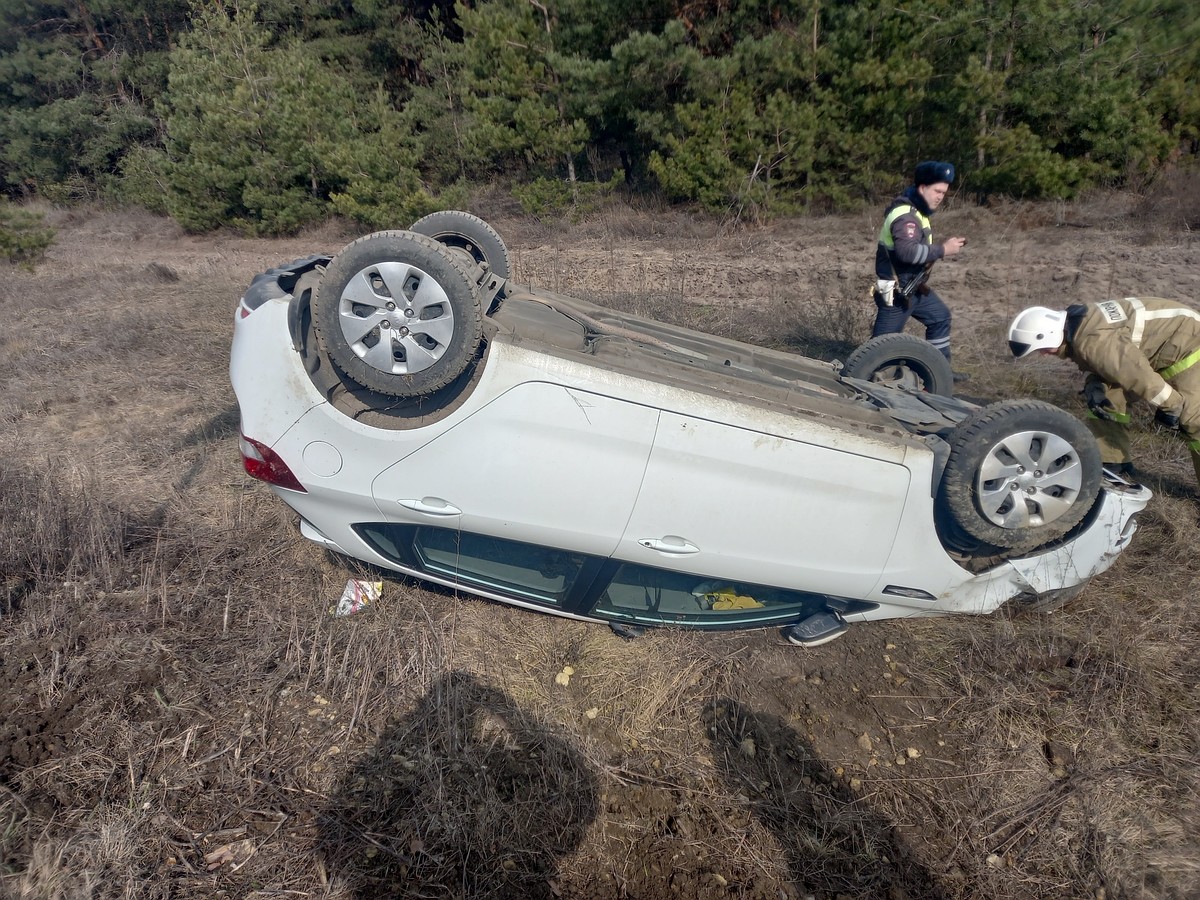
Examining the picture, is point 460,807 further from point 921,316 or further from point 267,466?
point 921,316

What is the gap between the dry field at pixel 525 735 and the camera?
7.29 feet

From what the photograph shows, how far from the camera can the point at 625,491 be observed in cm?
261

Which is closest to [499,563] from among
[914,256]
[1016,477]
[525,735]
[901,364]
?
[525,735]

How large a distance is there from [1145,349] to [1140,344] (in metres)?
0.05

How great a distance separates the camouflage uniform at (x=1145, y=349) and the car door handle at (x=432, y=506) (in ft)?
10.6

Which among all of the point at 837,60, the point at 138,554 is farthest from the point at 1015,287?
the point at 138,554

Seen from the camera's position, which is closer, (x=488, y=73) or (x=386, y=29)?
(x=488, y=73)

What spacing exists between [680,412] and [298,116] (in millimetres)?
16079

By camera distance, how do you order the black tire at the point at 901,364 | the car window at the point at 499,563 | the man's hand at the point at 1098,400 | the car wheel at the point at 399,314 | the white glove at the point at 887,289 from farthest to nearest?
the white glove at the point at 887,289
the black tire at the point at 901,364
the man's hand at the point at 1098,400
the car window at the point at 499,563
the car wheel at the point at 399,314

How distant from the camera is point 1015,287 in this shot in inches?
314

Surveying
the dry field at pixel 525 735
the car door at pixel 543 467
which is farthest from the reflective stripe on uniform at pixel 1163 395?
the car door at pixel 543 467

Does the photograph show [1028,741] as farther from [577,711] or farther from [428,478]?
[428,478]

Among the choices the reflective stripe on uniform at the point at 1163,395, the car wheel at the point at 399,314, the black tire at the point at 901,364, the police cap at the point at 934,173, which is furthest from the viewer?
the police cap at the point at 934,173

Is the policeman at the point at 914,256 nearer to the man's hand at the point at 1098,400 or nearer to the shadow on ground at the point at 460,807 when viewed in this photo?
the man's hand at the point at 1098,400
